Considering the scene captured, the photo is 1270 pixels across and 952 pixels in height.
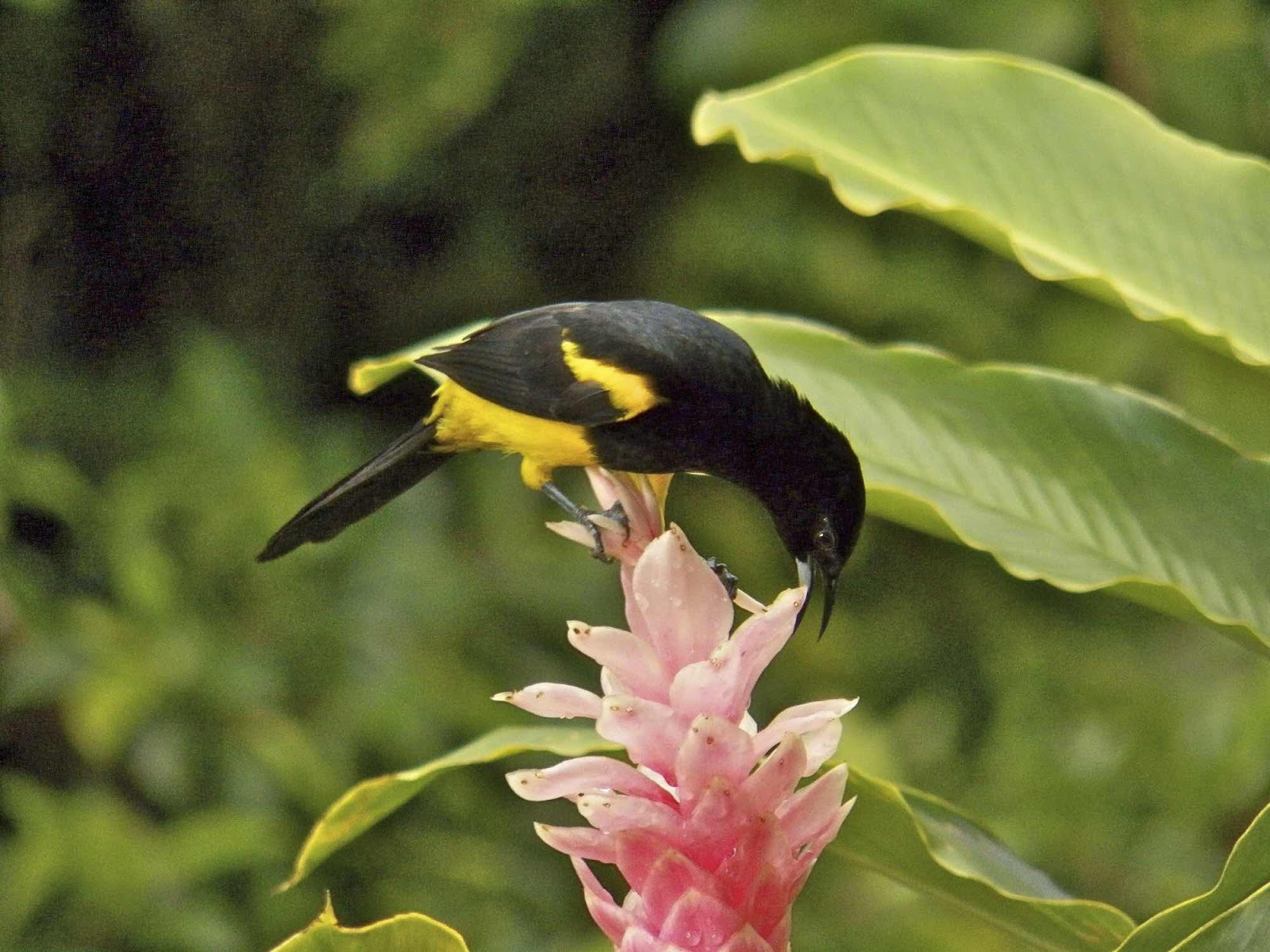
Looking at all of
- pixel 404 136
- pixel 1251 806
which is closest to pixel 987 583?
pixel 1251 806

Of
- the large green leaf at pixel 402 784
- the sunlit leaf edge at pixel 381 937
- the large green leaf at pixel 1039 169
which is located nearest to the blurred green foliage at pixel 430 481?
the large green leaf at pixel 1039 169

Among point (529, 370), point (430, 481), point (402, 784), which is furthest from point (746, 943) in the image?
point (430, 481)

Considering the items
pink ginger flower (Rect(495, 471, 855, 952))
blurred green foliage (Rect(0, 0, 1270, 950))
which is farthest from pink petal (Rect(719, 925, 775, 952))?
blurred green foliage (Rect(0, 0, 1270, 950))

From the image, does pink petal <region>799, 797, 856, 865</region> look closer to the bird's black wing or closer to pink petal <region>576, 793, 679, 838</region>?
pink petal <region>576, 793, 679, 838</region>

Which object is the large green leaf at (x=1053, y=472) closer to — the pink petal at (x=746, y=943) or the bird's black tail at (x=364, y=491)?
the bird's black tail at (x=364, y=491)

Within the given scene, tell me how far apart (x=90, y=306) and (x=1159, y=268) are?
2185 mm

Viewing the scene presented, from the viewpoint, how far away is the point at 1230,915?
2.13ft

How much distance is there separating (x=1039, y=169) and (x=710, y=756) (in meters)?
0.69

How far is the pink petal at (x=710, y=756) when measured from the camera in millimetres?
632

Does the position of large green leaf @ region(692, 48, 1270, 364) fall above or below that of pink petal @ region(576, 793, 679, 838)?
above

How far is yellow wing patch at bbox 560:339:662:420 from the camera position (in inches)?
45.5

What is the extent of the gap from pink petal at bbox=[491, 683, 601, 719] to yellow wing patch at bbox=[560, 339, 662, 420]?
483 mm

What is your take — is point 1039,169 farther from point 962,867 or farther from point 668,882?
point 668,882

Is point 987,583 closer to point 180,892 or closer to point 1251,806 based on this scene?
point 1251,806
